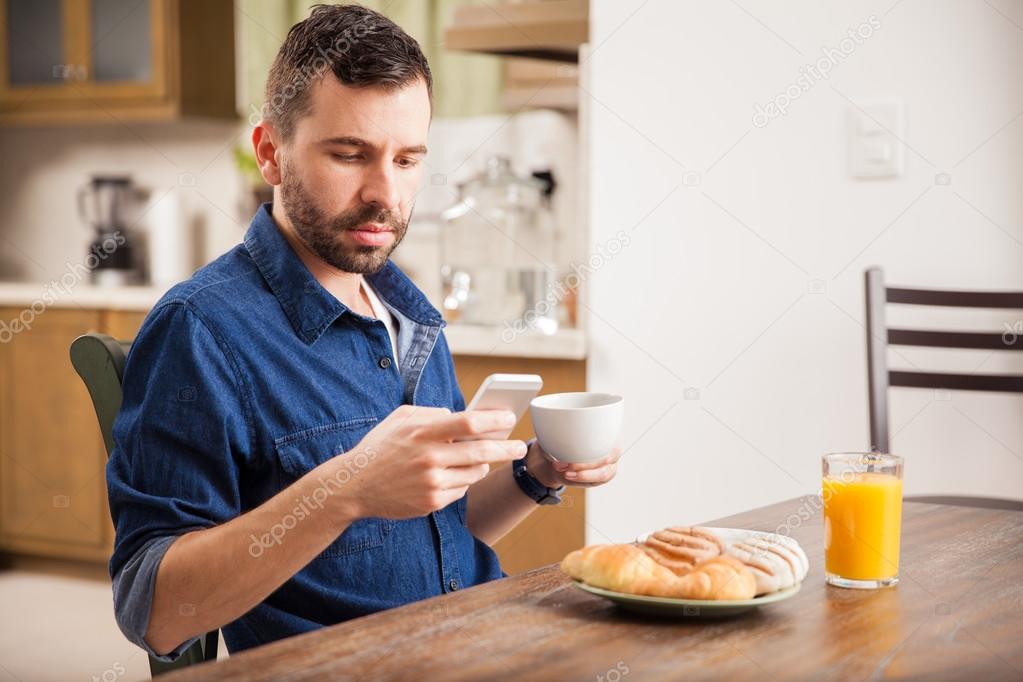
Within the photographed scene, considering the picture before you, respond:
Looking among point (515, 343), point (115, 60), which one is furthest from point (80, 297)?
point (515, 343)

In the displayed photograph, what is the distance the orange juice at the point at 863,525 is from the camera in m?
1.04

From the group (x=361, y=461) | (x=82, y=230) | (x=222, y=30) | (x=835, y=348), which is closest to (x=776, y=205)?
(x=835, y=348)

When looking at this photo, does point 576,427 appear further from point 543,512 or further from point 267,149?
point 543,512

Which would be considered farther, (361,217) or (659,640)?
(361,217)

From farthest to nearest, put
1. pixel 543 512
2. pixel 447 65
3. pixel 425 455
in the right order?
pixel 447 65, pixel 543 512, pixel 425 455

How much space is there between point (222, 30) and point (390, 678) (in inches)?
144

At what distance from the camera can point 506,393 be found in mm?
992

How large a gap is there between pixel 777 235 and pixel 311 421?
1.30 m

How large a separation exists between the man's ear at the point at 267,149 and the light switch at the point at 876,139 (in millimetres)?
1250

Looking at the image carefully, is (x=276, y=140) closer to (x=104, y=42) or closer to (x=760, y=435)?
(x=760, y=435)

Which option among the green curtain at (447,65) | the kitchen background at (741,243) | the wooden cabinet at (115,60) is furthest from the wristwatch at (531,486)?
the wooden cabinet at (115,60)

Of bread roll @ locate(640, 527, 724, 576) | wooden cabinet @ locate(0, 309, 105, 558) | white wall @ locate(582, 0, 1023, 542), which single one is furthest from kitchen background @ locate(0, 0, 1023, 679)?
bread roll @ locate(640, 527, 724, 576)

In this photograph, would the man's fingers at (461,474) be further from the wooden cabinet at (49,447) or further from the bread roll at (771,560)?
the wooden cabinet at (49,447)

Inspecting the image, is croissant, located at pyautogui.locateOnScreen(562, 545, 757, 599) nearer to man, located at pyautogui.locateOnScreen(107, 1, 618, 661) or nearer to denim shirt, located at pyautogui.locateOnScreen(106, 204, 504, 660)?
man, located at pyautogui.locateOnScreen(107, 1, 618, 661)
